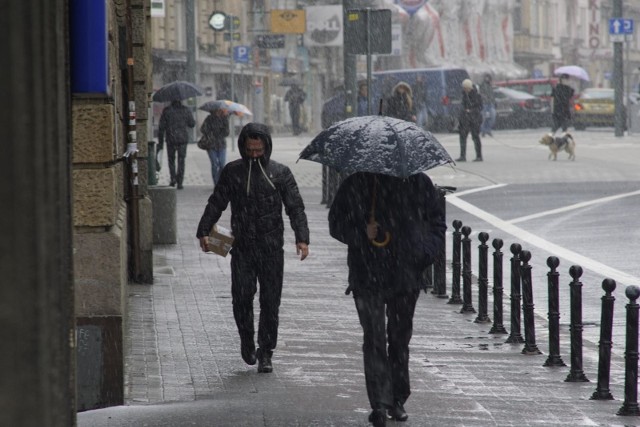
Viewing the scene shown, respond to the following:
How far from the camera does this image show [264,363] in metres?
8.98

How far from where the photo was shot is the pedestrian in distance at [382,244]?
23.6 ft

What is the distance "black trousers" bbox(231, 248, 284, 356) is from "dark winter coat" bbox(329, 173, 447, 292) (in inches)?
65.6

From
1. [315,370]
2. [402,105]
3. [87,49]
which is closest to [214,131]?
[402,105]

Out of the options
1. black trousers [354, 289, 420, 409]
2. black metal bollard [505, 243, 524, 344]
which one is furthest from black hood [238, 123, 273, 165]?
black metal bollard [505, 243, 524, 344]

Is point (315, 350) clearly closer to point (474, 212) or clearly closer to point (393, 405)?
point (393, 405)

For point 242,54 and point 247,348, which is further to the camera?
point 242,54

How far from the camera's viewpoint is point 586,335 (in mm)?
11156

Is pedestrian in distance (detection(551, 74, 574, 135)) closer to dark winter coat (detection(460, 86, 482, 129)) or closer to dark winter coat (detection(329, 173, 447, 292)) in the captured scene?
dark winter coat (detection(460, 86, 482, 129))

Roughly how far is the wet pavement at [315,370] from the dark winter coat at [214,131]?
1025cm

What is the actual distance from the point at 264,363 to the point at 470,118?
75.7 feet

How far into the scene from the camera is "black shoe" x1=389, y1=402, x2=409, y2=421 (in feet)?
24.2

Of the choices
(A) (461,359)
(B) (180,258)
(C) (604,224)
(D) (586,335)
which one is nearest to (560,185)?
(C) (604,224)

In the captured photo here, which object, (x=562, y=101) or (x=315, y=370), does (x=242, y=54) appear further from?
(x=315, y=370)

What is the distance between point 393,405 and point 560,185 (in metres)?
18.7
